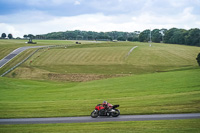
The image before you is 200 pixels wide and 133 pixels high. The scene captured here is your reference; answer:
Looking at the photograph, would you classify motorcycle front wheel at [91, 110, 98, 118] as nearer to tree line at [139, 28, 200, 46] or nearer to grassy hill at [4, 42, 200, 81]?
grassy hill at [4, 42, 200, 81]

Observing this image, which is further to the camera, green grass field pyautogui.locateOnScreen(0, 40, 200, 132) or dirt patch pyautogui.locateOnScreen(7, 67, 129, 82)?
dirt patch pyautogui.locateOnScreen(7, 67, 129, 82)

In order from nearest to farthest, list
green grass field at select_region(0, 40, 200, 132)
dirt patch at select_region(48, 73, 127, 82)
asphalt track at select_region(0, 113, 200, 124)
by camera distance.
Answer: green grass field at select_region(0, 40, 200, 132), asphalt track at select_region(0, 113, 200, 124), dirt patch at select_region(48, 73, 127, 82)

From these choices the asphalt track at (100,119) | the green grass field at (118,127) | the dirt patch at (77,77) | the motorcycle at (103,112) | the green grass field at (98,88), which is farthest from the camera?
the dirt patch at (77,77)

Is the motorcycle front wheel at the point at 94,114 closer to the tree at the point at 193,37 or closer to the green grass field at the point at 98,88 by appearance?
the green grass field at the point at 98,88

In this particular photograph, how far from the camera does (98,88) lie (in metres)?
45.7

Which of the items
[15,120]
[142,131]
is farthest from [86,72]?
[142,131]

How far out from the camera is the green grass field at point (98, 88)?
2312 centimetres

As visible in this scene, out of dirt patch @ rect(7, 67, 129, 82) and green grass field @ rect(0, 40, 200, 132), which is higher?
green grass field @ rect(0, 40, 200, 132)

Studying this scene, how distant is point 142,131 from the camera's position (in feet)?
66.8

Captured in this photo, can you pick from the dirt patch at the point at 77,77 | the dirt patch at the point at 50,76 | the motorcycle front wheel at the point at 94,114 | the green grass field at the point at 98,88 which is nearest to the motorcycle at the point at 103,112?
the motorcycle front wheel at the point at 94,114

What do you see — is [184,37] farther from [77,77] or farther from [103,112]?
[103,112]

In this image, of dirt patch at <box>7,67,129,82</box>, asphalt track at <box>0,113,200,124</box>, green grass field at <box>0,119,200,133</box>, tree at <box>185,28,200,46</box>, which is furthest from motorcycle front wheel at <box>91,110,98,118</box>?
tree at <box>185,28,200,46</box>

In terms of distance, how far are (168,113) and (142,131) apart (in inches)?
254

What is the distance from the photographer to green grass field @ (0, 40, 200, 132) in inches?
910
